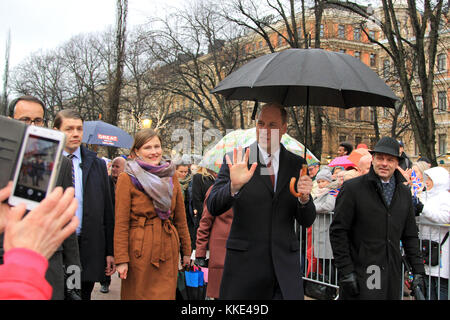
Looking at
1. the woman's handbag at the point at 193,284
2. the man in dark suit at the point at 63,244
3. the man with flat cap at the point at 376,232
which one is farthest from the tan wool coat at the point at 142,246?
the man with flat cap at the point at 376,232

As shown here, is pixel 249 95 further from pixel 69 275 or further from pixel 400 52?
pixel 400 52

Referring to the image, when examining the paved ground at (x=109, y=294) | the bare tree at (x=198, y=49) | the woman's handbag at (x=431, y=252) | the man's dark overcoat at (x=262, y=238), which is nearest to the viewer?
the man's dark overcoat at (x=262, y=238)

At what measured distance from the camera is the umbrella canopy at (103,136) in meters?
13.4

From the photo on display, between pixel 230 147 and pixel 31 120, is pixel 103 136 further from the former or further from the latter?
pixel 31 120

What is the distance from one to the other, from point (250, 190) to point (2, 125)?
235cm

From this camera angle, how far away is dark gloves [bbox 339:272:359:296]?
405cm

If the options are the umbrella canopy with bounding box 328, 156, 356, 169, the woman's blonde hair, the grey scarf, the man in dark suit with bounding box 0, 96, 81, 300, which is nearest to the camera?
the man in dark suit with bounding box 0, 96, 81, 300

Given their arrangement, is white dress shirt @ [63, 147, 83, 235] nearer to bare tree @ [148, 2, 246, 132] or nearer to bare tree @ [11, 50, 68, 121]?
bare tree @ [148, 2, 246, 132]

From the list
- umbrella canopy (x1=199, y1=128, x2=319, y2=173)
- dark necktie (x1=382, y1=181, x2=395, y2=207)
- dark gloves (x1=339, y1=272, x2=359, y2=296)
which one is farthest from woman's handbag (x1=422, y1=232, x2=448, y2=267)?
umbrella canopy (x1=199, y1=128, x2=319, y2=173)

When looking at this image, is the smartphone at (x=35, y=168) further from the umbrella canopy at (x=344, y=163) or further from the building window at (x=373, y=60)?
the building window at (x=373, y=60)

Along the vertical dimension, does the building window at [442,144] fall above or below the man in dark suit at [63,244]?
above

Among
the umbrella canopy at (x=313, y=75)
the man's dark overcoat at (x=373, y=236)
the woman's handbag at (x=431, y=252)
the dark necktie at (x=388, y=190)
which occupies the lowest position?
the woman's handbag at (x=431, y=252)

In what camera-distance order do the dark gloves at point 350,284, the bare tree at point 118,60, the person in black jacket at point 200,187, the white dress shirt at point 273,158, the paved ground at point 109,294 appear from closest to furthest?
the white dress shirt at point 273,158 → the dark gloves at point 350,284 → the paved ground at point 109,294 → the person in black jacket at point 200,187 → the bare tree at point 118,60

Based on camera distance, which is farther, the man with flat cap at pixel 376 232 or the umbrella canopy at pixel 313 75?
the man with flat cap at pixel 376 232
